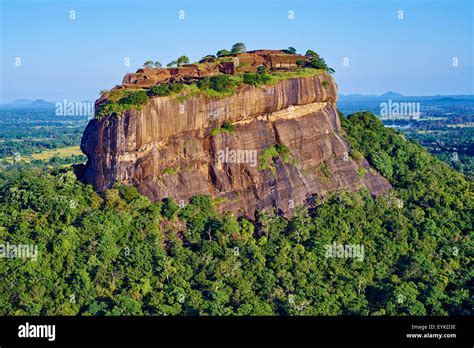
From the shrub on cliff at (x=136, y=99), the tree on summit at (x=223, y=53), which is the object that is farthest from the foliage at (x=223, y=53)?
the shrub on cliff at (x=136, y=99)

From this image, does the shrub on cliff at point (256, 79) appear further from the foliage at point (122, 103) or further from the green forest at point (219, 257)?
the green forest at point (219, 257)

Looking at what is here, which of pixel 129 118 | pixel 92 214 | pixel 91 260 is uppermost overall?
pixel 129 118

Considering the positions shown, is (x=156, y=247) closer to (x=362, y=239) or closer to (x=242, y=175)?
(x=242, y=175)

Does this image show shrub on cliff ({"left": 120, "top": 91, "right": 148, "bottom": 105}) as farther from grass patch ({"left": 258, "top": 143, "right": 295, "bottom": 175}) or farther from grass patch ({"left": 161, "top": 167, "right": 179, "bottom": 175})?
grass patch ({"left": 258, "top": 143, "right": 295, "bottom": 175})

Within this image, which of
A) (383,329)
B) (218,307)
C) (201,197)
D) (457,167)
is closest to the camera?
(383,329)

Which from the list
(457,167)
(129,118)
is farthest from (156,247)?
(457,167)

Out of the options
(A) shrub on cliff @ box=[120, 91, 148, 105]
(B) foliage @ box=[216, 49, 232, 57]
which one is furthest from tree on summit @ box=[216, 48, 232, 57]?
(A) shrub on cliff @ box=[120, 91, 148, 105]
